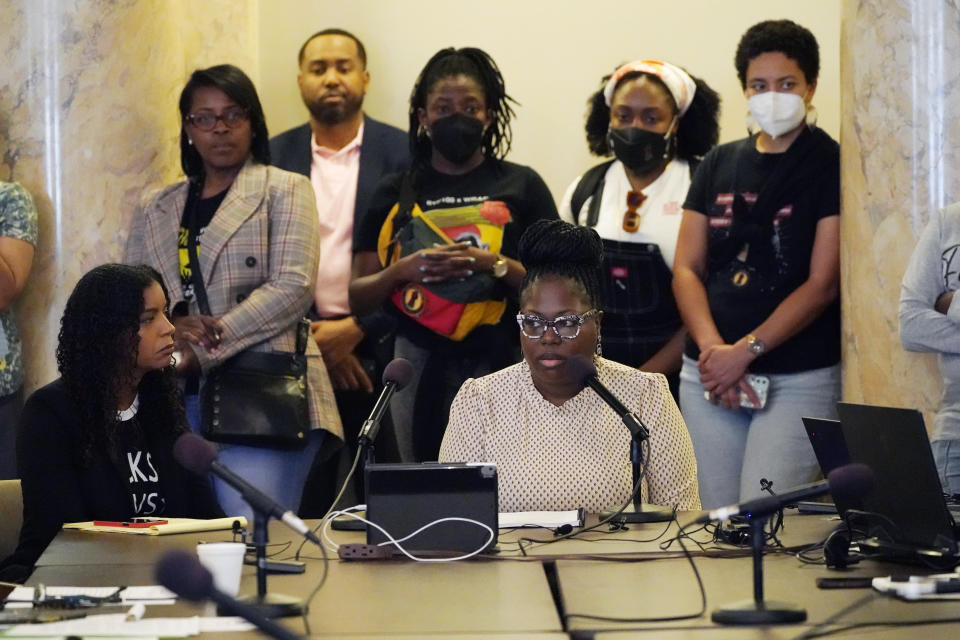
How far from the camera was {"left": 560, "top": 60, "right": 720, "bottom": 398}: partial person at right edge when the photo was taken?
5.41m

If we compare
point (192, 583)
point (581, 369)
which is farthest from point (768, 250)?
point (192, 583)

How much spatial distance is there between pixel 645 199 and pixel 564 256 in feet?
4.73

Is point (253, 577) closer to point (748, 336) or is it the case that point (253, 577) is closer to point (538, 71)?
point (748, 336)

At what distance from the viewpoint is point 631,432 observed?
3650 millimetres

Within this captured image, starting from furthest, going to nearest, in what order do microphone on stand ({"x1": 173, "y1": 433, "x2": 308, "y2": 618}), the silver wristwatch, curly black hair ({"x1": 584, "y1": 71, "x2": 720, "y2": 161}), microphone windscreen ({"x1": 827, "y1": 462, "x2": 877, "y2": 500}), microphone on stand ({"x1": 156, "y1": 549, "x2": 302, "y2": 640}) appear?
curly black hair ({"x1": 584, "y1": 71, "x2": 720, "y2": 161}) → the silver wristwatch → microphone on stand ({"x1": 173, "y1": 433, "x2": 308, "y2": 618}) → microphone windscreen ({"x1": 827, "y1": 462, "x2": 877, "y2": 500}) → microphone on stand ({"x1": 156, "y1": 549, "x2": 302, "y2": 640})

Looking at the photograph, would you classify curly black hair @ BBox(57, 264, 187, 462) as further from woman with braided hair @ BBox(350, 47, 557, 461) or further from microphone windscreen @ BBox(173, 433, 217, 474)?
microphone windscreen @ BBox(173, 433, 217, 474)

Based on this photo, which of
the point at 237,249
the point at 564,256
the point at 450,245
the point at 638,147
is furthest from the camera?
the point at 638,147

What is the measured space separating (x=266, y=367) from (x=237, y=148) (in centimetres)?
83

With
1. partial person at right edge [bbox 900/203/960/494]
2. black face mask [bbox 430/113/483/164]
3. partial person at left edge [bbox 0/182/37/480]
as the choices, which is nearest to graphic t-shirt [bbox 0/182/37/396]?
partial person at left edge [bbox 0/182/37/480]

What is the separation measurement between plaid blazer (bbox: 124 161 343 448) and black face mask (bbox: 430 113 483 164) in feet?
1.81

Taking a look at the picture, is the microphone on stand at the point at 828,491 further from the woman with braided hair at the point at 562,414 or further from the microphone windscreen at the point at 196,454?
the woman with braided hair at the point at 562,414

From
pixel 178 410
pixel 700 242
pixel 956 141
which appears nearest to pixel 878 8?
pixel 956 141

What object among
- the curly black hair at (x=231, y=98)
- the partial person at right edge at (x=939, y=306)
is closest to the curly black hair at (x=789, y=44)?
the partial person at right edge at (x=939, y=306)

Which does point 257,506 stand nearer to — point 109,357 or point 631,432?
point 631,432
